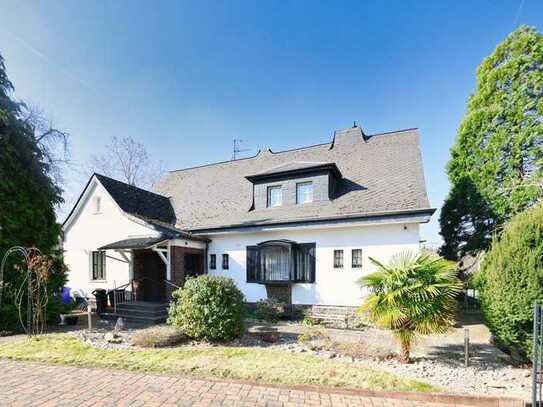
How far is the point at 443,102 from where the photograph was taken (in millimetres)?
10984

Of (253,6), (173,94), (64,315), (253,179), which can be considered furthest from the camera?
(253,179)

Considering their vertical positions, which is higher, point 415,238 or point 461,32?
point 461,32

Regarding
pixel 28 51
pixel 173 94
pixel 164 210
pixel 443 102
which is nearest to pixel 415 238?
pixel 443 102

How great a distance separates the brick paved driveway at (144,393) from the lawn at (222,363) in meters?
0.28

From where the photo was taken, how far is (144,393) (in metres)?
4.58

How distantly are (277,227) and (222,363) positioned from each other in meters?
6.78

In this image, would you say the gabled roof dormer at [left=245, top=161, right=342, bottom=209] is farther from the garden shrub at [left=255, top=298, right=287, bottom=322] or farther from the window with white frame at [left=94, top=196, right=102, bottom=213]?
the window with white frame at [left=94, top=196, right=102, bottom=213]

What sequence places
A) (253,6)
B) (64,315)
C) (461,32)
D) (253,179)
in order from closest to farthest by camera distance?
(461,32) → (253,6) → (64,315) → (253,179)

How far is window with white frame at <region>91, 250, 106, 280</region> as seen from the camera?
14203 millimetres

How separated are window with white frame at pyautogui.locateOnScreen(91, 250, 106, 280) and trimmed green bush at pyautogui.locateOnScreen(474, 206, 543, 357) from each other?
1563 centimetres

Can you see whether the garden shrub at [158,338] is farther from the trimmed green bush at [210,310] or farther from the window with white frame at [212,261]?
the window with white frame at [212,261]

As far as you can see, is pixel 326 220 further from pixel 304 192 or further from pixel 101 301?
pixel 101 301

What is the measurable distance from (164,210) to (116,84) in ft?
22.6

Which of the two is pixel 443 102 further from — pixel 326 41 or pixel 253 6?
pixel 253 6
